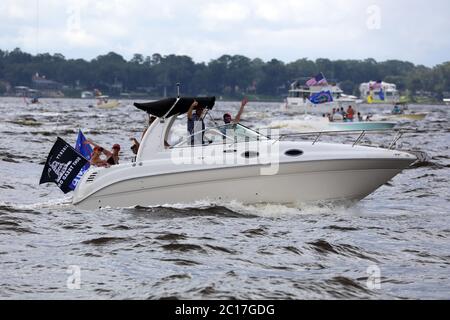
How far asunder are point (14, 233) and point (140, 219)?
7.26 ft

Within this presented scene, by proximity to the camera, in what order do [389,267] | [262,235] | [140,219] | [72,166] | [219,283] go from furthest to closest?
[72,166]
[140,219]
[262,235]
[389,267]
[219,283]

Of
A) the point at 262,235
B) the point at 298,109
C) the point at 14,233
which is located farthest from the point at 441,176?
the point at 298,109

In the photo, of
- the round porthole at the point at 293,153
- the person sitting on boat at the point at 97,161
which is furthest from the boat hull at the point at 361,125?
the round porthole at the point at 293,153

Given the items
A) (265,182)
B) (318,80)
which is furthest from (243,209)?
(318,80)

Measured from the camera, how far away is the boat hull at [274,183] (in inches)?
609

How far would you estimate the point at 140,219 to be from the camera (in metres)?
15.5

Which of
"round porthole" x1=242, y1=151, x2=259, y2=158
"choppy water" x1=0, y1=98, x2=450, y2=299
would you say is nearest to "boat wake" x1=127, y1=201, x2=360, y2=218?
"choppy water" x1=0, y1=98, x2=450, y2=299

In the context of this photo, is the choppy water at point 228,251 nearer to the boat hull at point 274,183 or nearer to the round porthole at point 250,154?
the boat hull at point 274,183

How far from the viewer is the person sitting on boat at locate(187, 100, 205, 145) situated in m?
16.1

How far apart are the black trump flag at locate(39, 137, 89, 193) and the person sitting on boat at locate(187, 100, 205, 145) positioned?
2411 mm

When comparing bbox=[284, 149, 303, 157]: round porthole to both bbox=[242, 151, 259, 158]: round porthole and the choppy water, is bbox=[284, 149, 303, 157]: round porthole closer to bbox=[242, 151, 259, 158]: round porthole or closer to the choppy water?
bbox=[242, 151, 259, 158]: round porthole
